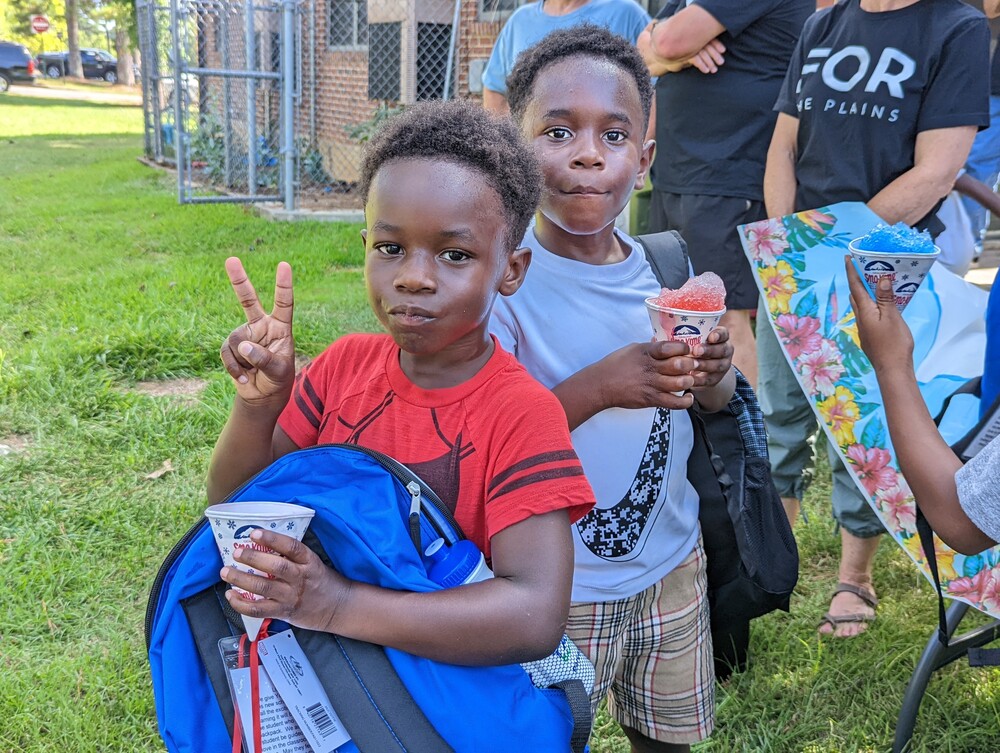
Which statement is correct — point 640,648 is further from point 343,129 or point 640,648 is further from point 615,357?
point 343,129

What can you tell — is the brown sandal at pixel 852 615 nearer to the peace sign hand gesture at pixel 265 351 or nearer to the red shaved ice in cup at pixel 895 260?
the red shaved ice in cup at pixel 895 260

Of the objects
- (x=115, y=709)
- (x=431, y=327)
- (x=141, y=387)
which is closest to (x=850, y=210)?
(x=431, y=327)

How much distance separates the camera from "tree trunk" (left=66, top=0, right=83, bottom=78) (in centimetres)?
4419

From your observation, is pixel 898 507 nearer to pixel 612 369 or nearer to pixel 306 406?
pixel 612 369

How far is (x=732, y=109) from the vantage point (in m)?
3.76

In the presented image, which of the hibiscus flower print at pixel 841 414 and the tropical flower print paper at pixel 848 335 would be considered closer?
the tropical flower print paper at pixel 848 335

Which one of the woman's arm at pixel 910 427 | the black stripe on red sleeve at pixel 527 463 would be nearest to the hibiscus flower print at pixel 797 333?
the woman's arm at pixel 910 427

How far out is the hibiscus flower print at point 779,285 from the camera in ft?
9.73

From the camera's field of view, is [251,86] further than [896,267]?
Yes

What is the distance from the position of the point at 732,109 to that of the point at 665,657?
260cm

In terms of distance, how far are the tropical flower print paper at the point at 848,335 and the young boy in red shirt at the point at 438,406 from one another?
1619 millimetres

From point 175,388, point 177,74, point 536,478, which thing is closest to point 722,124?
point 536,478

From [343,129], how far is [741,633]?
11683 mm

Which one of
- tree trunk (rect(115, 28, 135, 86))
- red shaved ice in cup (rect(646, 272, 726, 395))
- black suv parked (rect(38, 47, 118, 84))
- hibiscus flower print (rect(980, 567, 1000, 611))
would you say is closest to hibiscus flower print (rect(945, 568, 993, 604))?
hibiscus flower print (rect(980, 567, 1000, 611))
